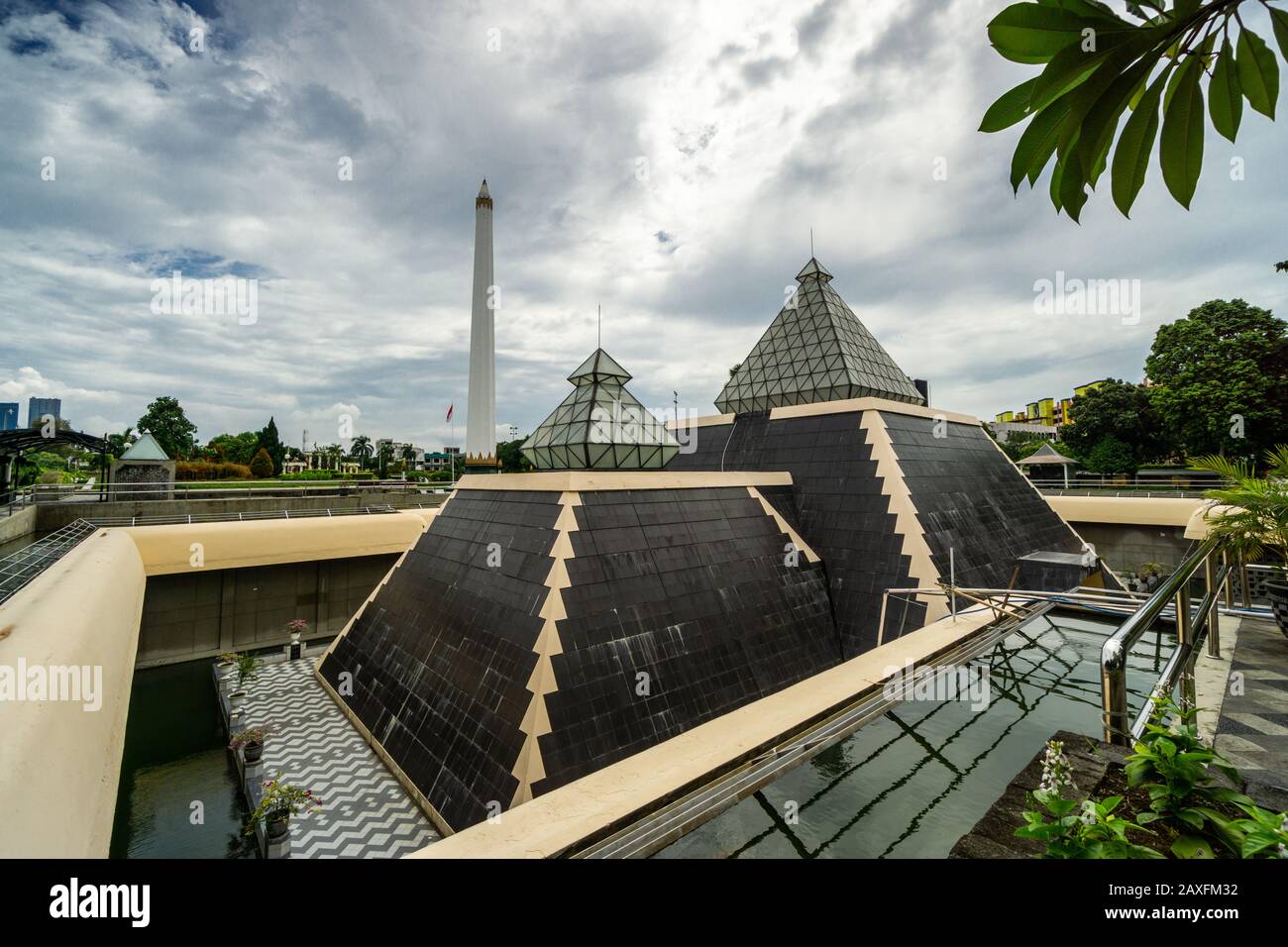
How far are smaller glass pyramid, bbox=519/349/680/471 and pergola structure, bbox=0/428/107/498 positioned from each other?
16.6m

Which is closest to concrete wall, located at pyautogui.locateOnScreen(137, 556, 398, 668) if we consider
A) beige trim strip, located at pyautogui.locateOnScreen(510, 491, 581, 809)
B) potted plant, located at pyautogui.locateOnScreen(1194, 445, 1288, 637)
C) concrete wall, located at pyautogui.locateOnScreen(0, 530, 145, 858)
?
concrete wall, located at pyautogui.locateOnScreen(0, 530, 145, 858)

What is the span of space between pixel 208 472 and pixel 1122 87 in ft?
199

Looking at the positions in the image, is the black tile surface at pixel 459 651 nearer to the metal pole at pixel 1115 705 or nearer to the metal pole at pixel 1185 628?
the metal pole at pixel 1115 705

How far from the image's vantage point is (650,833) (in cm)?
274

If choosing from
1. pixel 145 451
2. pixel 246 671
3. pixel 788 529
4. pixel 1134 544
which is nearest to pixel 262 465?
pixel 145 451

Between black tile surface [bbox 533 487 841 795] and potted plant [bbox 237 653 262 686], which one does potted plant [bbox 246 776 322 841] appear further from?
potted plant [bbox 237 653 262 686]

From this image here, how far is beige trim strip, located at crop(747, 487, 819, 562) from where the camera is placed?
47.9 feet

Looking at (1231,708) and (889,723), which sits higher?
(889,723)

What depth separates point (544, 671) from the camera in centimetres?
865

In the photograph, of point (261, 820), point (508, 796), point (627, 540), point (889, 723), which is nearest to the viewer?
point (889, 723)

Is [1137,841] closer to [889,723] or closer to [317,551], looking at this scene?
[889,723]
